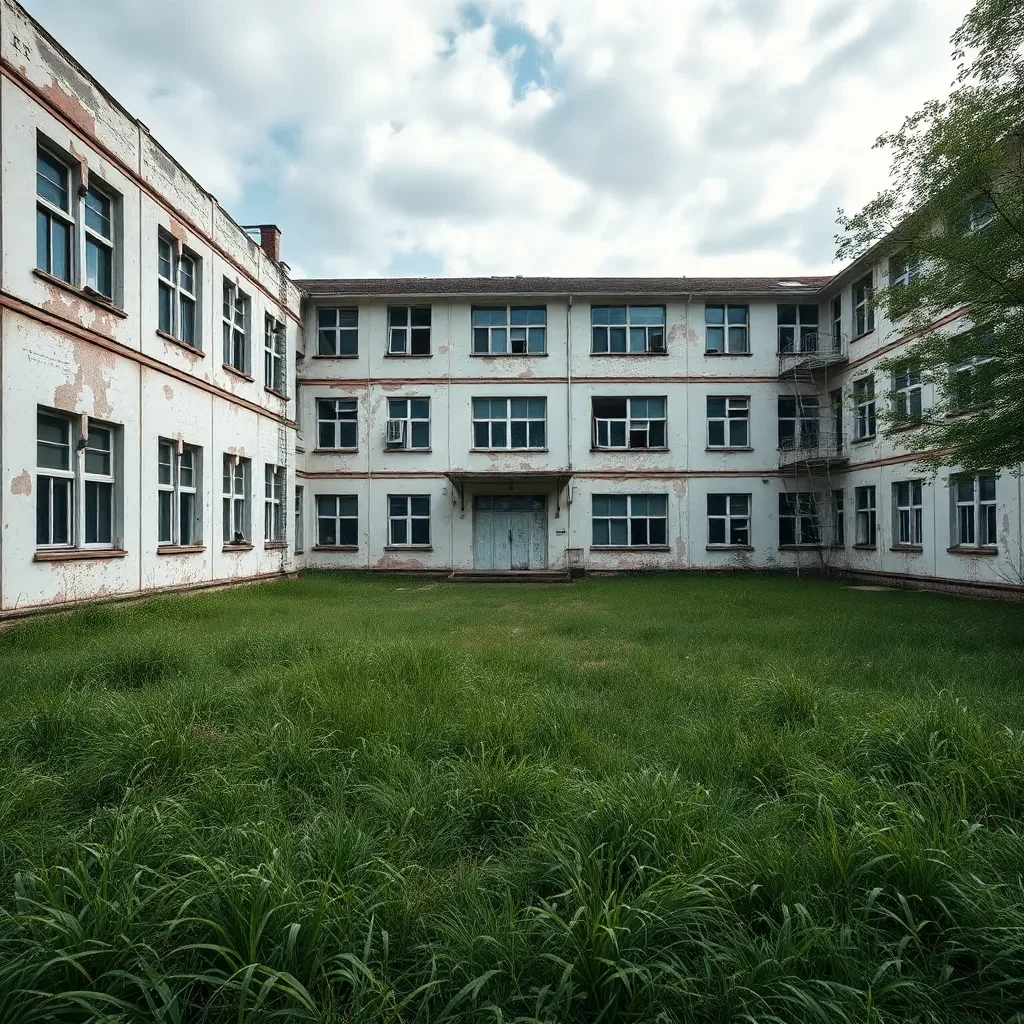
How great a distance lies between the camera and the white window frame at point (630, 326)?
71.9ft

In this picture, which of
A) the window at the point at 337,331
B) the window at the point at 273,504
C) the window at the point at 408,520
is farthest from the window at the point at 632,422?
the window at the point at 273,504

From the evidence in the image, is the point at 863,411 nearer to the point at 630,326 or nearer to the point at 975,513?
the point at 975,513

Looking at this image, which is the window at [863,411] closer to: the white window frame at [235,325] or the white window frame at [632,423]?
the white window frame at [632,423]

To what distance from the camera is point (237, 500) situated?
54.6ft

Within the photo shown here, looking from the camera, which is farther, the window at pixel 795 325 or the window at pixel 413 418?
the window at pixel 413 418

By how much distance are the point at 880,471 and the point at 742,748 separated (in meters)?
17.8

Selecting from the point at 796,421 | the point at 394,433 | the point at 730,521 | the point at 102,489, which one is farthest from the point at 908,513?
the point at 102,489

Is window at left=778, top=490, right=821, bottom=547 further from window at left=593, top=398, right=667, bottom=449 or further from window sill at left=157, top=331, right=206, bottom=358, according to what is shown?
window sill at left=157, top=331, right=206, bottom=358

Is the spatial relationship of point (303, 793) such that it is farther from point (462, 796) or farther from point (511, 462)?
point (511, 462)

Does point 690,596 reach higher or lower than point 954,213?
lower

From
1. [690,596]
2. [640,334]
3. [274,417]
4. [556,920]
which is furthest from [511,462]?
[556,920]

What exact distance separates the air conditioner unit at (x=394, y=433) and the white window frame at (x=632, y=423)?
21.3 feet

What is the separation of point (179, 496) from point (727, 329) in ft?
57.8

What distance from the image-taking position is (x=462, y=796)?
3.26m
